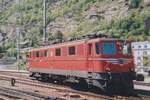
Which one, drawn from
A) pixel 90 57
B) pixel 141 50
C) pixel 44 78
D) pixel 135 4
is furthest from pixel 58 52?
pixel 135 4

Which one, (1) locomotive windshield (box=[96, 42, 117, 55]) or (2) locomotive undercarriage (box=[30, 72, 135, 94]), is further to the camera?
(1) locomotive windshield (box=[96, 42, 117, 55])

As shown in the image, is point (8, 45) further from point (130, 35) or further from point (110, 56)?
point (110, 56)

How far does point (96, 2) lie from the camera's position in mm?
70000

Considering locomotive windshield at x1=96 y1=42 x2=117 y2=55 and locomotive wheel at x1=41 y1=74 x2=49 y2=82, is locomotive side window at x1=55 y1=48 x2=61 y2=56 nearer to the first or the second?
locomotive wheel at x1=41 y1=74 x2=49 y2=82

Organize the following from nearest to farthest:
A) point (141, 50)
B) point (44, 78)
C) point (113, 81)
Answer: point (113, 81) < point (44, 78) < point (141, 50)

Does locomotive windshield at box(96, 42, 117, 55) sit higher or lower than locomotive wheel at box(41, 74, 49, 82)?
higher

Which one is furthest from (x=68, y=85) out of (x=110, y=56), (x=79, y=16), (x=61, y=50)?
(x=79, y=16)

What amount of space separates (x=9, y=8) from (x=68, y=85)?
5963 cm

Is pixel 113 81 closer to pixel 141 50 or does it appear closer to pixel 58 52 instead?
pixel 58 52

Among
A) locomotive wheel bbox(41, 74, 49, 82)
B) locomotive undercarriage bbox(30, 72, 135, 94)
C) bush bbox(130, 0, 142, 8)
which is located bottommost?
locomotive wheel bbox(41, 74, 49, 82)

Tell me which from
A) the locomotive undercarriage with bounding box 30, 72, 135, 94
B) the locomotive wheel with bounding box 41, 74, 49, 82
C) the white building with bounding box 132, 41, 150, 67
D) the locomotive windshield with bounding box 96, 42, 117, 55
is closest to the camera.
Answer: the locomotive undercarriage with bounding box 30, 72, 135, 94

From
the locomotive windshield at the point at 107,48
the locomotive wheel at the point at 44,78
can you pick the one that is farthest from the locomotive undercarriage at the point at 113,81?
the locomotive wheel at the point at 44,78

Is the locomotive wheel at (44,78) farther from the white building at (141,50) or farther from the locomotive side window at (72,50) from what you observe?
the locomotive side window at (72,50)

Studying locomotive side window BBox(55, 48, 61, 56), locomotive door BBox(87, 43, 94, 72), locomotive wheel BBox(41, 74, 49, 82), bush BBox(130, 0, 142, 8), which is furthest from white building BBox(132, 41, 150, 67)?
bush BBox(130, 0, 142, 8)
